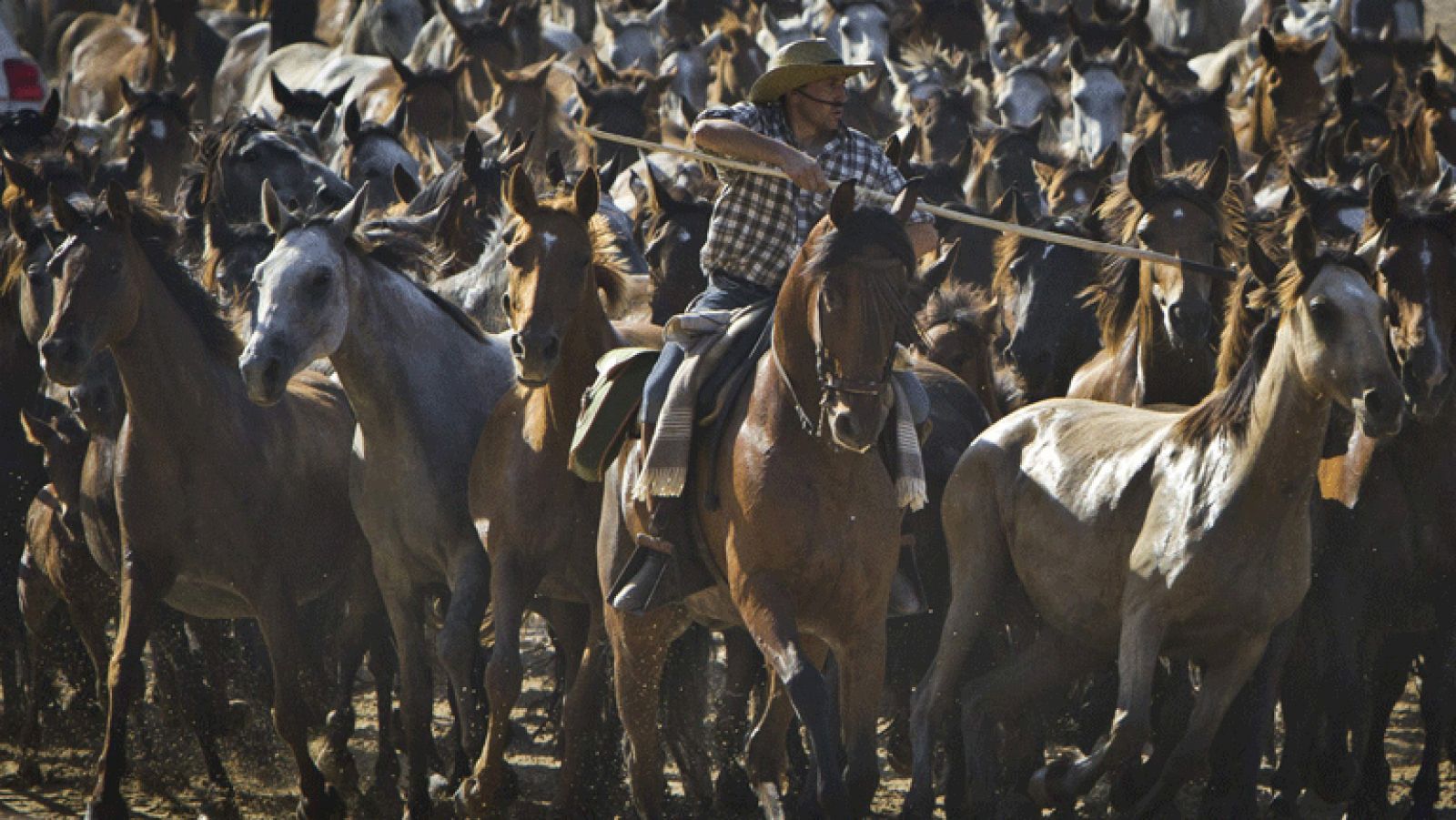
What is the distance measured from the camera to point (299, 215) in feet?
27.2

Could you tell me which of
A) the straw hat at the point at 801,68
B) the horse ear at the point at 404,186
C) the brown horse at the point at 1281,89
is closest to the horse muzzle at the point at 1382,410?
the straw hat at the point at 801,68

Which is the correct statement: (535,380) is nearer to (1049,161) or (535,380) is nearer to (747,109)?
(747,109)

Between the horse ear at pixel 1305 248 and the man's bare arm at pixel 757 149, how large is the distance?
4.97 feet

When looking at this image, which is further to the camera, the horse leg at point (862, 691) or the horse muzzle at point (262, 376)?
the horse muzzle at point (262, 376)

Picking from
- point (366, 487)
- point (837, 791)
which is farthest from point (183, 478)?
point (837, 791)

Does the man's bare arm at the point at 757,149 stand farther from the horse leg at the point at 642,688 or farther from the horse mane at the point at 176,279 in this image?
the horse mane at the point at 176,279

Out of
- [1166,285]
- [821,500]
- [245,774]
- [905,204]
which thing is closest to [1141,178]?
[1166,285]

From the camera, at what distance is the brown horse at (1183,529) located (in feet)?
Result: 22.2

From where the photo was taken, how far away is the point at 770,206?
7.37m

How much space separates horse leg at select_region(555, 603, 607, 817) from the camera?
7.90 meters

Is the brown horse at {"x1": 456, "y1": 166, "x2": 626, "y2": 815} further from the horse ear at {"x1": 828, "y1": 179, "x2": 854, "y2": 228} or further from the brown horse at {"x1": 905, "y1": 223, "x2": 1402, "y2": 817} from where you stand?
the horse ear at {"x1": 828, "y1": 179, "x2": 854, "y2": 228}

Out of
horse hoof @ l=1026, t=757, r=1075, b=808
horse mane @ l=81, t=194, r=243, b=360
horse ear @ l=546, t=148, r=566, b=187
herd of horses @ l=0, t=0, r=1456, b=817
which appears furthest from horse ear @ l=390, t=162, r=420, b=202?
horse hoof @ l=1026, t=757, r=1075, b=808

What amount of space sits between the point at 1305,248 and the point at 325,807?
414 centimetres

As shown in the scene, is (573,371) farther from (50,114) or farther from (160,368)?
(50,114)
